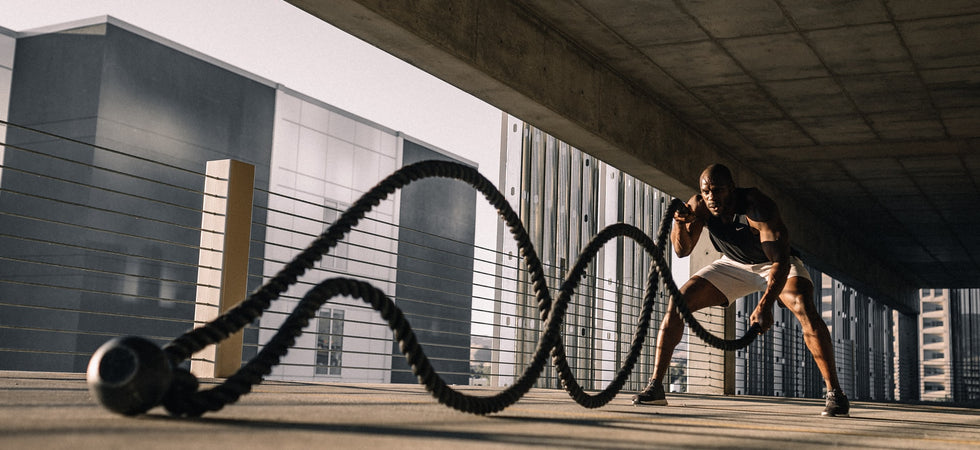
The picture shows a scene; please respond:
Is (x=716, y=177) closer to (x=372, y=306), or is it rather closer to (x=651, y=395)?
(x=651, y=395)

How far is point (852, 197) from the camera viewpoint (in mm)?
12781

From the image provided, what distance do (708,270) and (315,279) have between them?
71.9 feet

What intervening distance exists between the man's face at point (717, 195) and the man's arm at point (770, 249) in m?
0.12

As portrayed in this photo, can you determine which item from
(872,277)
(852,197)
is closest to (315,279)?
(872,277)

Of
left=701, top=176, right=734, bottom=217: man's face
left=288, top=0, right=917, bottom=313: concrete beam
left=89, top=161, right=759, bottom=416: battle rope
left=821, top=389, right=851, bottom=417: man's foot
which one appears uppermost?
left=288, top=0, right=917, bottom=313: concrete beam

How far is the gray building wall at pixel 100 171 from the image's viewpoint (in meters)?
21.8

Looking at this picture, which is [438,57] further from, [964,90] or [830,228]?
[830,228]

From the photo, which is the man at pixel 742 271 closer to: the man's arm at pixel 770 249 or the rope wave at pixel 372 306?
the man's arm at pixel 770 249

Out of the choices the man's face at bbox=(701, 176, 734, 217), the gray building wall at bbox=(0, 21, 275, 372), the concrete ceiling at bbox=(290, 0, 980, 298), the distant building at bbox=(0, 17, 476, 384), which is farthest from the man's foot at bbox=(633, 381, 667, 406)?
the gray building wall at bbox=(0, 21, 275, 372)

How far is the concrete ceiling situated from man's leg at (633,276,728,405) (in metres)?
2.01

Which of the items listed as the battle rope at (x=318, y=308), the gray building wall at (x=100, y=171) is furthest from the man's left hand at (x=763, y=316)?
the gray building wall at (x=100, y=171)

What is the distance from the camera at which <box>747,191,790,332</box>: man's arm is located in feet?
15.4

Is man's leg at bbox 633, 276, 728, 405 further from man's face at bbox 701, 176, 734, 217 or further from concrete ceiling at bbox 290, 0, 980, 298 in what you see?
concrete ceiling at bbox 290, 0, 980, 298

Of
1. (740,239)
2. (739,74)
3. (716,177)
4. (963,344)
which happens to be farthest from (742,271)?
(963,344)
